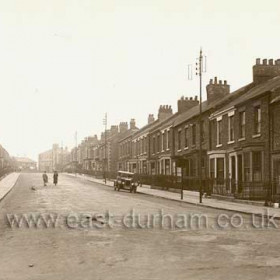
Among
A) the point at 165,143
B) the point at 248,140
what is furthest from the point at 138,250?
the point at 165,143

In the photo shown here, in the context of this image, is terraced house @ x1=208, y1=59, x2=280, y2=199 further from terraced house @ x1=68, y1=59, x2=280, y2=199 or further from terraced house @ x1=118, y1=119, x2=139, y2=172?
terraced house @ x1=118, y1=119, x2=139, y2=172

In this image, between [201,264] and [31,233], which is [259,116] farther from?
[201,264]

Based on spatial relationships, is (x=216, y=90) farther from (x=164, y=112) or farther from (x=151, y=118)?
(x=151, y=118)

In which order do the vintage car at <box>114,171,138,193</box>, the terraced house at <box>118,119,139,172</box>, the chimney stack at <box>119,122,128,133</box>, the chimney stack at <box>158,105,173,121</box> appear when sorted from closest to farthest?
the vintage car at <box>114,171,138,193</box>, the chimney stack at <box>158,105,173,121</box>, the terraced house at <box>118,119,139,172</box>, the chimney stack at <box>119,122,128,133</box>

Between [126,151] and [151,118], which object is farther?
[126,151]

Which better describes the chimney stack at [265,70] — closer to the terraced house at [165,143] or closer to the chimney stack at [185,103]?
the terraced house at [165,143]

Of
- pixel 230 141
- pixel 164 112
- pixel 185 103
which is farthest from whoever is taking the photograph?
pixel 164 112

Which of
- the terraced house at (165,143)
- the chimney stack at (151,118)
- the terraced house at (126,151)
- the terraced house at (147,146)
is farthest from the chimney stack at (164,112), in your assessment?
the chimney stack at (151,118)

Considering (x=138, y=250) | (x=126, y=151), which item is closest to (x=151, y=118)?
(x=126, y=151)

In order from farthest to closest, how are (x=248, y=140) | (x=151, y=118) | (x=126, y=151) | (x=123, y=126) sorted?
(x=123, y=126) < (x=126, y=151) < (x=151, y=118) < (x=248, y=140)

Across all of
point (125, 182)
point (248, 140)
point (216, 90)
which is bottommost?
point (125, 182)

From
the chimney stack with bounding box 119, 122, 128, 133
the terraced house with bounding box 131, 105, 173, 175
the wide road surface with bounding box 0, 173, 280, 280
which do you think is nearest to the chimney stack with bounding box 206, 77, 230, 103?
the terraced house with bounding box 131, 105, 173, 175

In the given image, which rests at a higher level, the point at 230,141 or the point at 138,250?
the point at 230,141

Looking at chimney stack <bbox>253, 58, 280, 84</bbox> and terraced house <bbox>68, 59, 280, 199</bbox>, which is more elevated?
chimney stack <bbox>253, 58, 280, 84</bbox>
